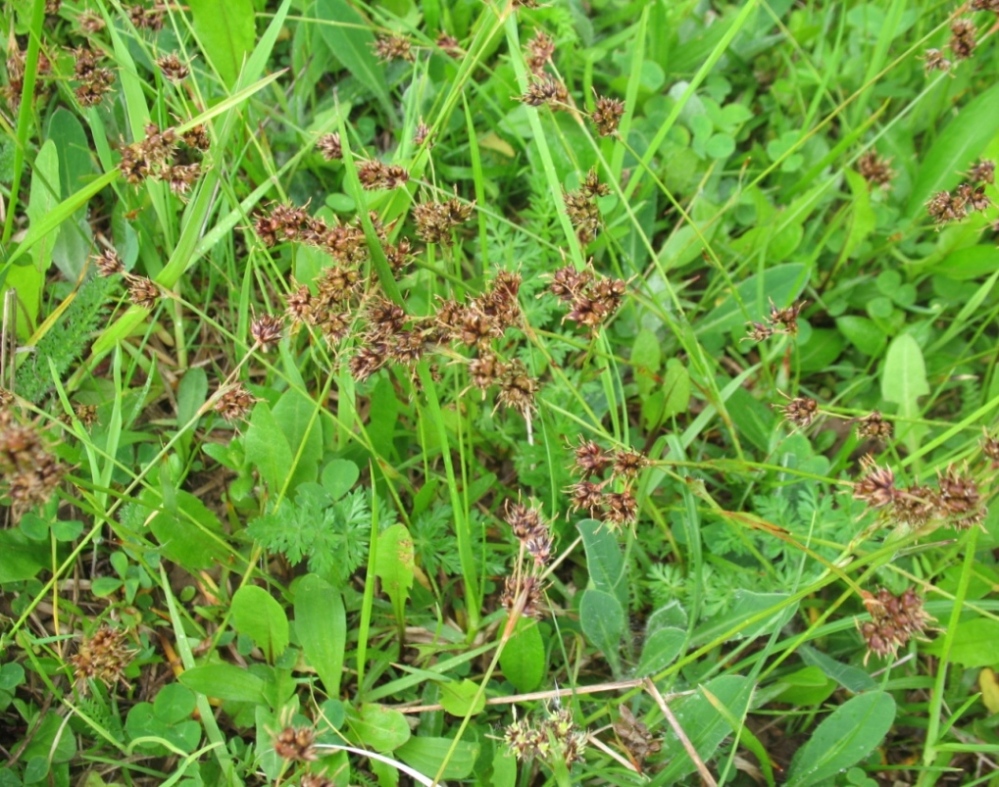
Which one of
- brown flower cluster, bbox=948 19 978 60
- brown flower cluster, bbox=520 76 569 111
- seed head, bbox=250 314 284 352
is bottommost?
seed head, bbox=250 314 284 352

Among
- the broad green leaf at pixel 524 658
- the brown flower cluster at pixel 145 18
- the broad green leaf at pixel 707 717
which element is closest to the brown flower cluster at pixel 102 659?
the broad green leaf at pixel 524 658

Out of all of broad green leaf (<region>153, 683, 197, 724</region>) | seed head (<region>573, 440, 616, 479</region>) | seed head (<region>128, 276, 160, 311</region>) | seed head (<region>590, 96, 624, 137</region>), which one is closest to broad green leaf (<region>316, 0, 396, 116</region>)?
seed head (<region>590, 96, 624, 137</region>)

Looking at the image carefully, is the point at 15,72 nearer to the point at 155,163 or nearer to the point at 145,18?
the point at 145,18

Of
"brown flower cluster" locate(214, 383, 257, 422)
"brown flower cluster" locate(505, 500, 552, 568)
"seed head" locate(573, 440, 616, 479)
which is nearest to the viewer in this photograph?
"brown flower cluster" locate(505, 500, 552, 568)

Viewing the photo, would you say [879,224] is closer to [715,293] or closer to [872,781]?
[715,293]

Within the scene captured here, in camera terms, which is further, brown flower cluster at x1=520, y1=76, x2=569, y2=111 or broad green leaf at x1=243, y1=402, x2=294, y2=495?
broad green leaf at x1=243, y1=402, x2=294, y2=495

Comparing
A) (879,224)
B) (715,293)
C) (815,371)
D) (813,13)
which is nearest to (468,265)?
(715,293)

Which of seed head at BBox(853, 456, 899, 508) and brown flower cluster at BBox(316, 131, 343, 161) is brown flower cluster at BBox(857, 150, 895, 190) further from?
brown flower cluster at BBox(316, 131, 343, 161)
